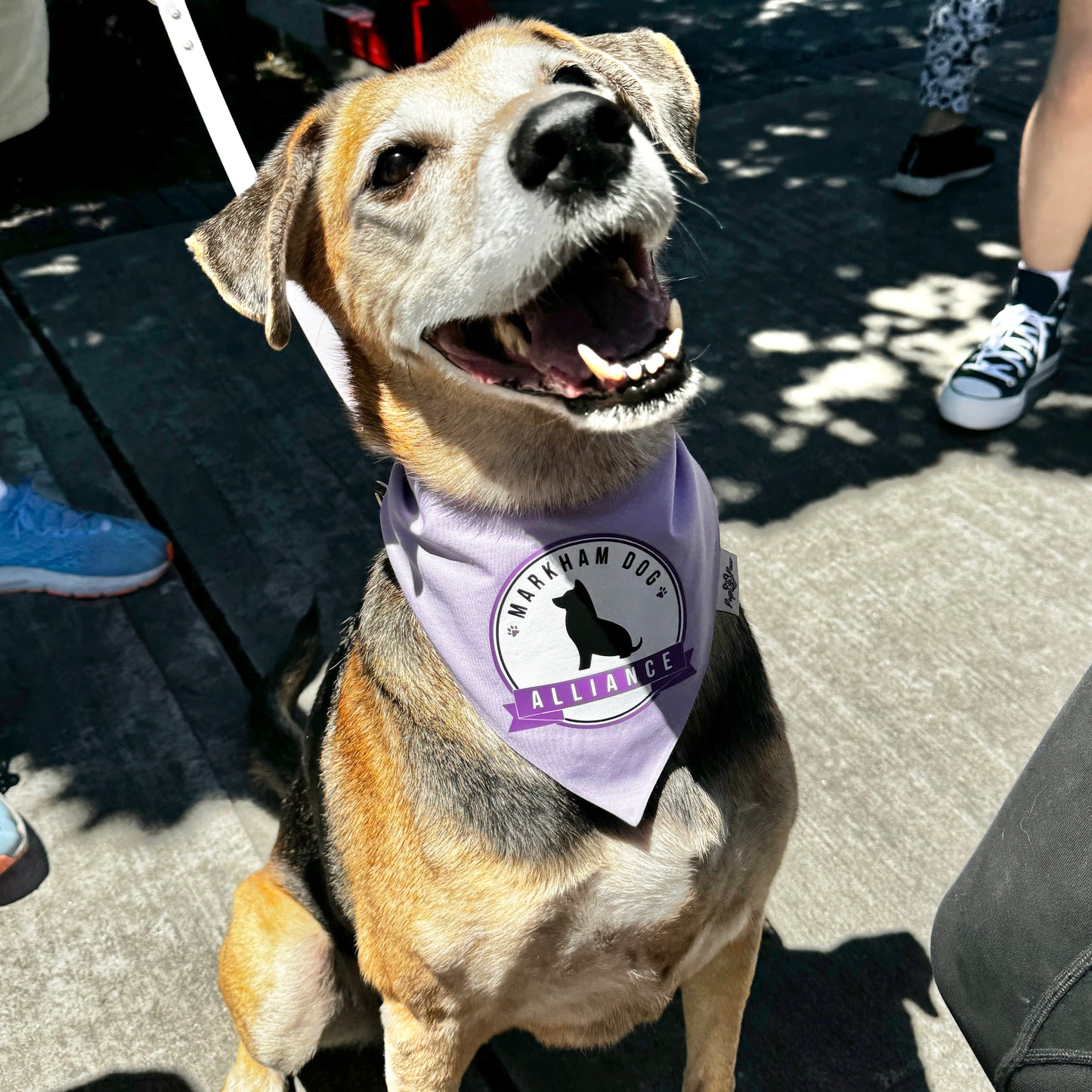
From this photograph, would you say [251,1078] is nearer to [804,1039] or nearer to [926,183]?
[804,1039]

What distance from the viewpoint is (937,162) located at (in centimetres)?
610

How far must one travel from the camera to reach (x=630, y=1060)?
8.71ft

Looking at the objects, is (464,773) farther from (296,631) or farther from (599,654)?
(296,631)

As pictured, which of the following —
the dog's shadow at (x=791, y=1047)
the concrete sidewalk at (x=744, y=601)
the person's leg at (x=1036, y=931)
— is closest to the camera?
the person's leg at (x=1036, y=931)

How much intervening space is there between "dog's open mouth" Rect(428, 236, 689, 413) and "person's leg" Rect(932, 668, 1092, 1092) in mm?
907

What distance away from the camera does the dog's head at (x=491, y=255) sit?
1.78m

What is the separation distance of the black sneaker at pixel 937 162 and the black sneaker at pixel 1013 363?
1643 millimetres

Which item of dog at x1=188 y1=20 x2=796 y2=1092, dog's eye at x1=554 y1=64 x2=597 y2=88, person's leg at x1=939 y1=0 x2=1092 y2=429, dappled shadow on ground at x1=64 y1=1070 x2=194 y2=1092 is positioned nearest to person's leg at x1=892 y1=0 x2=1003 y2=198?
person's leg at x1=939 y1=0 x2=1092 y2=429

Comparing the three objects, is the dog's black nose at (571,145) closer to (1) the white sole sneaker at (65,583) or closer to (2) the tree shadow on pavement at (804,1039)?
(2) the tree shadow on pavement at (804,1039)

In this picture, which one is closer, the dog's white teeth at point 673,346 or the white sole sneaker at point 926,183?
the dog's white teeth at point 673,346

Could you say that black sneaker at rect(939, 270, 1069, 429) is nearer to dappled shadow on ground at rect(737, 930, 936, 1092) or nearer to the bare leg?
the bare leg

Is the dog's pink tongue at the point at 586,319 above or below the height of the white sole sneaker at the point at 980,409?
above

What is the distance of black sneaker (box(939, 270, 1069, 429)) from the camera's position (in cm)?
447

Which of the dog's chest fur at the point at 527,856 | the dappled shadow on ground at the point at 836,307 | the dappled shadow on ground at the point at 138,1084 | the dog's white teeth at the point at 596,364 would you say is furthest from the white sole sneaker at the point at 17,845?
the dappled shadow on ground at the point at 836,307
